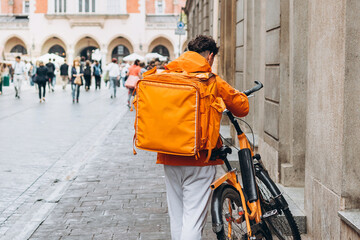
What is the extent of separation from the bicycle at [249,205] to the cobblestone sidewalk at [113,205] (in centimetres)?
116

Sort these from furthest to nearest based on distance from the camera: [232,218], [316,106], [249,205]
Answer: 1. [316,106]
2. [232,218]
3. [249,205]

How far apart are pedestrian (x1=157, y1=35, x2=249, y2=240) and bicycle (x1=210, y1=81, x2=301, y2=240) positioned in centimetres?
8

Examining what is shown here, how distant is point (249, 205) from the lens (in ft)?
12.7

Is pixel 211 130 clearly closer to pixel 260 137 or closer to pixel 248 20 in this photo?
pixel 260 137

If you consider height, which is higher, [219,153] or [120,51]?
[120,51]

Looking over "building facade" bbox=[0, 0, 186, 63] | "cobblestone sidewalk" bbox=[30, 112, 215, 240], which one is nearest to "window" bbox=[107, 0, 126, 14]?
"building facade" bbox=[0, 0, 186, 63]

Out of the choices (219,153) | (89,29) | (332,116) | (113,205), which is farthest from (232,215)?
(89,29)

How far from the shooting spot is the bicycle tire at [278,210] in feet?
12.5

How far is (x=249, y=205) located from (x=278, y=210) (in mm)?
200

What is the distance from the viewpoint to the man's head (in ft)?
13.1

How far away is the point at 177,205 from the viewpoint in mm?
4055

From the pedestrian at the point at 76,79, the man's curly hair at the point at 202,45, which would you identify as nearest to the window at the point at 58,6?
the pedestrian at the point at 76,79

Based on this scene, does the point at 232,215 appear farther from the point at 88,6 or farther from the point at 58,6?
the point at 58,6

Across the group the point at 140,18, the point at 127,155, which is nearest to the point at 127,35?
the point at 140,18
